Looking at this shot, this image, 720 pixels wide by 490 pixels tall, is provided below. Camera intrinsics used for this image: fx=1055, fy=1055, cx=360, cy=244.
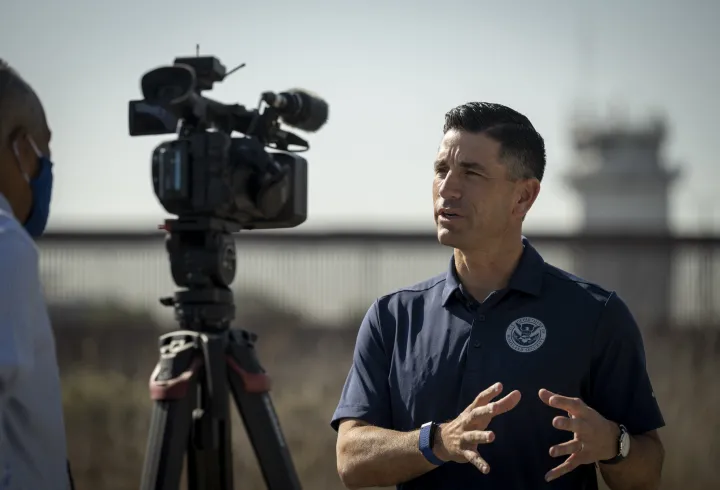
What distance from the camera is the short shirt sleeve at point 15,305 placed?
6.76 feet

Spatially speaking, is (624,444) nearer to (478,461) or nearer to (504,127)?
(478,461)

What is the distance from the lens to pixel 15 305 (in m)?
2.09

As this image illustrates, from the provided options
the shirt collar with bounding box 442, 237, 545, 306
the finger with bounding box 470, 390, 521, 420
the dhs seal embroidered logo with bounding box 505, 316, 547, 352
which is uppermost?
the shirt collar with bounding box 442, 237, 545, 306

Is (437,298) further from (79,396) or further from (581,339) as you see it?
(79,396)

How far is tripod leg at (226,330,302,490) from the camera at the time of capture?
3557mm

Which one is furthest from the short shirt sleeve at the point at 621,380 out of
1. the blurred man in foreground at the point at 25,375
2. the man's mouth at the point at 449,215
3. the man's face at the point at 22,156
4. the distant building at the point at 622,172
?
the distant building at the point at 622,172

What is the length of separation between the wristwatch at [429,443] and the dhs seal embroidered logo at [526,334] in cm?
34

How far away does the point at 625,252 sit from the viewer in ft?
20.5

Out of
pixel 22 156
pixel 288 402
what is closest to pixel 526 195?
pixel 22 156

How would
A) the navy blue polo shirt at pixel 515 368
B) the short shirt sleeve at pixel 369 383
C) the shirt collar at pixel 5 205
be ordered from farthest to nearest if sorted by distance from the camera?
the short shirt sleeve at pixel 369 383 < the navy blue polo shirt at pixel 515 368 < the shirt collar at pixel 5 205

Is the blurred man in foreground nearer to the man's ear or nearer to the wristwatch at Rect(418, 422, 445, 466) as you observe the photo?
the wristwatch at Rect(418, 422, 445, 466)

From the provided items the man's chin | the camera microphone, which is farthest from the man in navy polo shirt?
the camera microphone

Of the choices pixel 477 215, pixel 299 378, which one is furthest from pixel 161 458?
pixel 299 378

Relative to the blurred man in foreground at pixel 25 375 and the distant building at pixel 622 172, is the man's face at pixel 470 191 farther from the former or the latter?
the distant building at pixel 622 172
